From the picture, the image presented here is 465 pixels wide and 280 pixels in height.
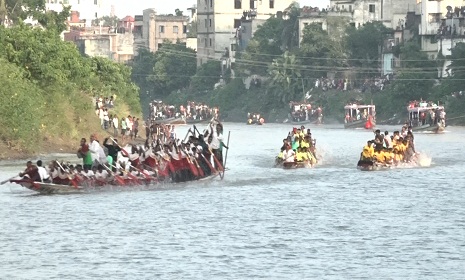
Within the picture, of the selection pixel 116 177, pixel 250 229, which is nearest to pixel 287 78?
pixel 116 177

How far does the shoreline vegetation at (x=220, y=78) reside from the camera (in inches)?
2872

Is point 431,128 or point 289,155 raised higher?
point 289,155

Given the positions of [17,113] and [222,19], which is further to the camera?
[222,19]

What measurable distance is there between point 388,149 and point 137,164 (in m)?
12.9

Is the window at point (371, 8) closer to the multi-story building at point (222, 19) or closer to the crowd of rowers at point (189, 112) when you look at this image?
the crowd of rowers at point (189, 112)

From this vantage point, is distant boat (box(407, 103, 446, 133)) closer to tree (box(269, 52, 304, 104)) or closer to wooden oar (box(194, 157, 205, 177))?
tree (box(269, 52, 304, 104))

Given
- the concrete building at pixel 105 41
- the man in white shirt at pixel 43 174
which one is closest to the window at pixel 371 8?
the concrete building at pixel 105 41

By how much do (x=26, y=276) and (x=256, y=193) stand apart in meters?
19.8

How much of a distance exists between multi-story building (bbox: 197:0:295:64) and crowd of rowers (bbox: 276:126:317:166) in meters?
111

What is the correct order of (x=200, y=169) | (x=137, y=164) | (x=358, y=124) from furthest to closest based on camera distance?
(x=358, y=124) → (x=200, y=169) → (x=137, y=164)

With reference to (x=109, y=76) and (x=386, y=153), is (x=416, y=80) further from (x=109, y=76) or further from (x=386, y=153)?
(x=386, y=153)

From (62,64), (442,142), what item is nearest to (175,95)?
(442,142)

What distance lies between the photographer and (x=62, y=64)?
77.8 meters

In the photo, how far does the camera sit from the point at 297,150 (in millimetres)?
66000
